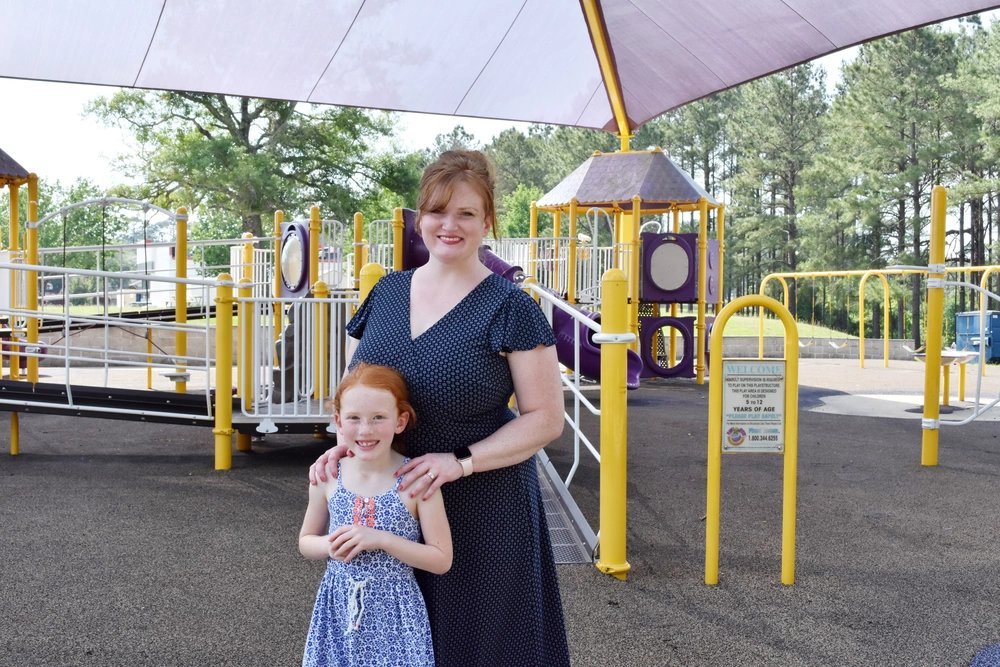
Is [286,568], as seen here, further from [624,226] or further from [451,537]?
[624,226]

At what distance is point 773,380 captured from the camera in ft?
14.2

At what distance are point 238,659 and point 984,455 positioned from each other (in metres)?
6.20

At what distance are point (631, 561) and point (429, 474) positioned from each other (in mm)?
2796

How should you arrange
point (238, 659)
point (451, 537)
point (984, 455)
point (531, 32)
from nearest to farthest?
point (451, 537), point (238, 659), point (984, 455), point (531, 32)

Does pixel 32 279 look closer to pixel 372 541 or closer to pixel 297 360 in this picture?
pixel 297 360

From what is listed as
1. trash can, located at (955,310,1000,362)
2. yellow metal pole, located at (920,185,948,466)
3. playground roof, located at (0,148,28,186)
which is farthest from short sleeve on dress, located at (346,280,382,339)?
trash can, located at (955,310,1000,362)

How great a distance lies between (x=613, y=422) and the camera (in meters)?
4.22

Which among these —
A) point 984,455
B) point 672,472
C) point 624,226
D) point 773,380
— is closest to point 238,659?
point 773,380

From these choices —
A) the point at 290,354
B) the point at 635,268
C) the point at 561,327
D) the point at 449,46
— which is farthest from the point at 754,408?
the point at 635,268

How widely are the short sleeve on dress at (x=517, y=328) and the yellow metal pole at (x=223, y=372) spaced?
4.91 meters

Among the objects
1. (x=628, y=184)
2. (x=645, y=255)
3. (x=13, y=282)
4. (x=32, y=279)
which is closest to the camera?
(x=32, y=279)

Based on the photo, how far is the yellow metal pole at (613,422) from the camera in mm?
4211

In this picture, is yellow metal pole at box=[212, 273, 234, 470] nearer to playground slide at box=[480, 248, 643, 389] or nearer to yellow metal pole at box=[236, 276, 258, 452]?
yellow metal pole at box=[236, 276, 258, 452]

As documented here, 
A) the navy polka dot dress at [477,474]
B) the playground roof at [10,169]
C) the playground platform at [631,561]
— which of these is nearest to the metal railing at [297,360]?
the playground platform at [631,561]
